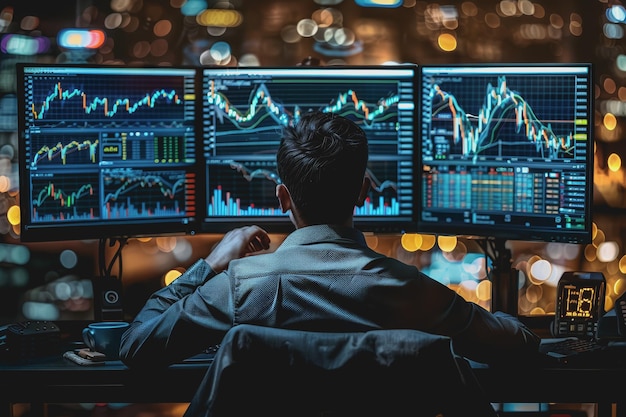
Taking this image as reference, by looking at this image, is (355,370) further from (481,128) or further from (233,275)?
(481,128)

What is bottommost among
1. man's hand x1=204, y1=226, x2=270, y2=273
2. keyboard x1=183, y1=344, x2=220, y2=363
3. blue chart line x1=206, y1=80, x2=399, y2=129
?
keyboard x1=183, y1=344, x2=220, y2=363

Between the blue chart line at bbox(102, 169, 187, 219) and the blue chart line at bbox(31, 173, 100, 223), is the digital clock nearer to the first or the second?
the blue chart line at bbox(102, 169, 187, 219)

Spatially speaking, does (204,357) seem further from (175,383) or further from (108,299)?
(108,299)

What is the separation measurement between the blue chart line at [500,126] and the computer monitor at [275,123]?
104 millimetres

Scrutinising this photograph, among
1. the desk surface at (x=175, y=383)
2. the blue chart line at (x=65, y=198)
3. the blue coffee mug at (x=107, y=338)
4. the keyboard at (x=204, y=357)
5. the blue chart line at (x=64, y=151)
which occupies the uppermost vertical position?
the blue chart line at (x=64, y=151)

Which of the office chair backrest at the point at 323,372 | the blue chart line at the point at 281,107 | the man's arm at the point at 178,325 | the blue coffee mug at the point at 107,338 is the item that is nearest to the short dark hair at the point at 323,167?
the man's arm at the point at 178,325

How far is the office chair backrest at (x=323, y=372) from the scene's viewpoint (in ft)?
4.17

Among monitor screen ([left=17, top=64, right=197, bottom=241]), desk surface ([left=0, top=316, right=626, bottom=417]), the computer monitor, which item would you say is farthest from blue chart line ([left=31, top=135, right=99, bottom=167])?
desk surface ([left=0, top=316, right=626, bottom=417])

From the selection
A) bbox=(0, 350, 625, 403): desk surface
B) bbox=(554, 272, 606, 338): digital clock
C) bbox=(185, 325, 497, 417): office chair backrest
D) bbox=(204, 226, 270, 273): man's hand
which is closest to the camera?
bbox=(185, 325, 497, 417): office chair backrest

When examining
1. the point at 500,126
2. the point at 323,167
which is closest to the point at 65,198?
the point at 323,167

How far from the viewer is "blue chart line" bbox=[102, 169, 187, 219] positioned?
2402 mm

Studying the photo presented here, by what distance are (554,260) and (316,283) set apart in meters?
1.63

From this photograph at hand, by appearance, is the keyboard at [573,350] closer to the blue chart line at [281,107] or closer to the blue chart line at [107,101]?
the blue chart line at [281,107]

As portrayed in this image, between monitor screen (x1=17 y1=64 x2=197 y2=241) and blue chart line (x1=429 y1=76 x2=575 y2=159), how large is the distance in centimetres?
76
